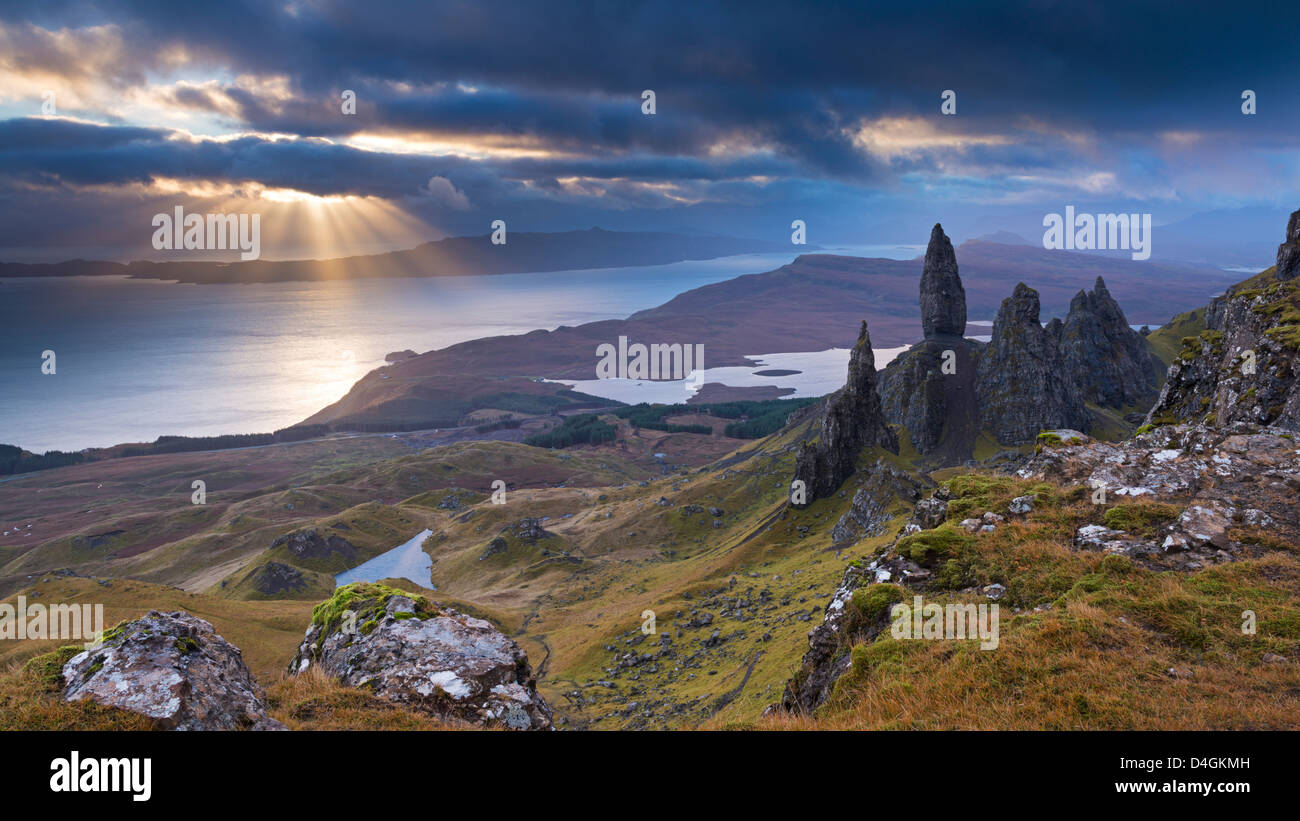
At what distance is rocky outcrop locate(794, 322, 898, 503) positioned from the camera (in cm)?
10950

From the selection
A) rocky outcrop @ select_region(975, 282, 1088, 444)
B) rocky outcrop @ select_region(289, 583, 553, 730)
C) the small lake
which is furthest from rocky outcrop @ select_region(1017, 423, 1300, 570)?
the small lake

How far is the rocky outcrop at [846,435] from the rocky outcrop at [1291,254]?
69283mm

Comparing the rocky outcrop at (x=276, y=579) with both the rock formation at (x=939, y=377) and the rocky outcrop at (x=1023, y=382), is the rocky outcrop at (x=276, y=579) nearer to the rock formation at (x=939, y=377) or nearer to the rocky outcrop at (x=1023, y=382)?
the rock formation at (x=939, y=377)

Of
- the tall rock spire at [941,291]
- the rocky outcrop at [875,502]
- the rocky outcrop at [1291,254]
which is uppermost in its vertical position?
the tall rock spire at [941,291]

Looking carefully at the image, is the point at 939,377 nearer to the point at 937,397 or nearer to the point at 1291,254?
the point at 937,397

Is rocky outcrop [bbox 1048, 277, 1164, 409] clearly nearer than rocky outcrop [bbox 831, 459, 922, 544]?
No

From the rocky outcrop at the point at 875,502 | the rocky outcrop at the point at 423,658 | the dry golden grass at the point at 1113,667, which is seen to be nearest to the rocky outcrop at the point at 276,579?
the rocky outcrop at the point at 875,502

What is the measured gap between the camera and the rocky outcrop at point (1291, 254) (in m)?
42.0

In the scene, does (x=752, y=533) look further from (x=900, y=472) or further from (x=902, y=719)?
(x=902, y=719)

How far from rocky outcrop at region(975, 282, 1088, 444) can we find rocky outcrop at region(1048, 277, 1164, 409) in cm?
2310

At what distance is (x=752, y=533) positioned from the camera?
4432 inches

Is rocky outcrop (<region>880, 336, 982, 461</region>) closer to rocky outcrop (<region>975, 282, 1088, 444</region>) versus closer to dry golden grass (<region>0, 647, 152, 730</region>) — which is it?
rocky outcrop (<region>975, 282, 1088, 444</region>)
